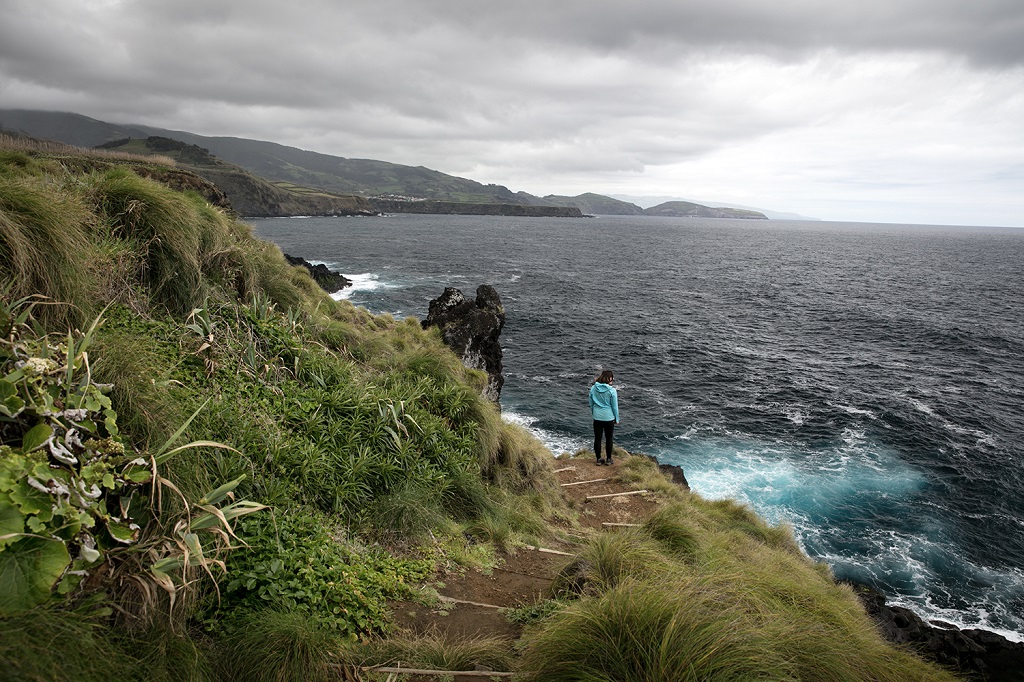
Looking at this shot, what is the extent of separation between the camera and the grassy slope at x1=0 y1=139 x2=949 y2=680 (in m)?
3.32

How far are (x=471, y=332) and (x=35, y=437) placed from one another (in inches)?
822

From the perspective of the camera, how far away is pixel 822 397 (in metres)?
29.3

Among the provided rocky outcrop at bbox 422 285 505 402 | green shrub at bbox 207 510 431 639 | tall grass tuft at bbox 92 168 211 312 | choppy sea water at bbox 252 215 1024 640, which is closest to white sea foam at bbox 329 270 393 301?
choppy sea water at bbox 252 215 1024 640

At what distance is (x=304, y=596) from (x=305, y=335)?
201 inches

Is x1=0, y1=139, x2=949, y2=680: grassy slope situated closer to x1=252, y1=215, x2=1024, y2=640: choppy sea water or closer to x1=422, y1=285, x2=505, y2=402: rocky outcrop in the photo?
x1=252, y1=215, x2=1024, y2=640: choppy sea water

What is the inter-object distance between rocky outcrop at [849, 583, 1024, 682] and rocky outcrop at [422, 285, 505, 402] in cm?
1462

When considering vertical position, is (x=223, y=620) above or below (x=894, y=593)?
above

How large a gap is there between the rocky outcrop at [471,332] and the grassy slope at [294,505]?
12.9m

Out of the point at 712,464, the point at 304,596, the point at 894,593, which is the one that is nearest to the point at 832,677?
the point at 304,596

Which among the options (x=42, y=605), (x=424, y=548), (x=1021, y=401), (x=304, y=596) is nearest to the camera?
(x=42, y=605)

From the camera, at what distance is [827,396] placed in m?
29.5

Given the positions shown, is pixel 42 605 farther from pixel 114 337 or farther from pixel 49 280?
pixel 49 280

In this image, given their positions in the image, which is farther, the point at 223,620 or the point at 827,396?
the point at 827,396

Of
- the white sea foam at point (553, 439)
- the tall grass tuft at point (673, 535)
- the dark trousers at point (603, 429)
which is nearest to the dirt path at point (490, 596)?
the tall grass tuft at point (673, 535)
